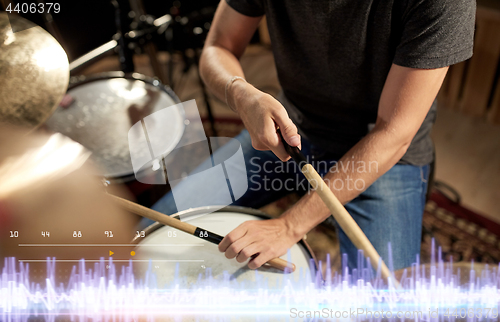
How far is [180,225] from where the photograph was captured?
1.94 feet

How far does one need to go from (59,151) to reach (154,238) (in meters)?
0.29

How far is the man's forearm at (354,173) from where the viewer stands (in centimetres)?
65

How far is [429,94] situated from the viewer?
62 cm

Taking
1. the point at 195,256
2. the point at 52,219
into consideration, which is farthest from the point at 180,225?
the point at 52,219

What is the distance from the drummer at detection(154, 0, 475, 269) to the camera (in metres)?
0.58

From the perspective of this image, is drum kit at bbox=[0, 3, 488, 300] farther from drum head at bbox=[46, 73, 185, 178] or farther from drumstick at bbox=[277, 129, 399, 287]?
drum head at bbox=[46, 73, 185, 178]

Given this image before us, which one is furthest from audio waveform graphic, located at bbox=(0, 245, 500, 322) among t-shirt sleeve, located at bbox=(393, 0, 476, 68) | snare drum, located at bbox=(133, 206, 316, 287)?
t-shirt sleeve, located at bbox=(393, 0, 476, 68)

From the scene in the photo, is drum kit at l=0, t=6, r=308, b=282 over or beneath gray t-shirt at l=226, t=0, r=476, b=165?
beneath

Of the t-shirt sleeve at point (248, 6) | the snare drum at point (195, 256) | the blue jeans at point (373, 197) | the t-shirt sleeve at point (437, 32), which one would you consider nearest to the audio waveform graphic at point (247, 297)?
the snare drum at point (195, 256)

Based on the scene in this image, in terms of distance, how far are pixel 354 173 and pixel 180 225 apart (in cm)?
34

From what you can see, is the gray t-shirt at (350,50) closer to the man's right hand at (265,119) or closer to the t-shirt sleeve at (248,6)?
the t-shirt sleeve at (248,6)

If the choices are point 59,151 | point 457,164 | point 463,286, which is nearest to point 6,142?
point 59,151

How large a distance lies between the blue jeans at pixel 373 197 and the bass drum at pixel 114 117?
150 millimetres

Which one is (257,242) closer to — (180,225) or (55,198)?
(180,225)
